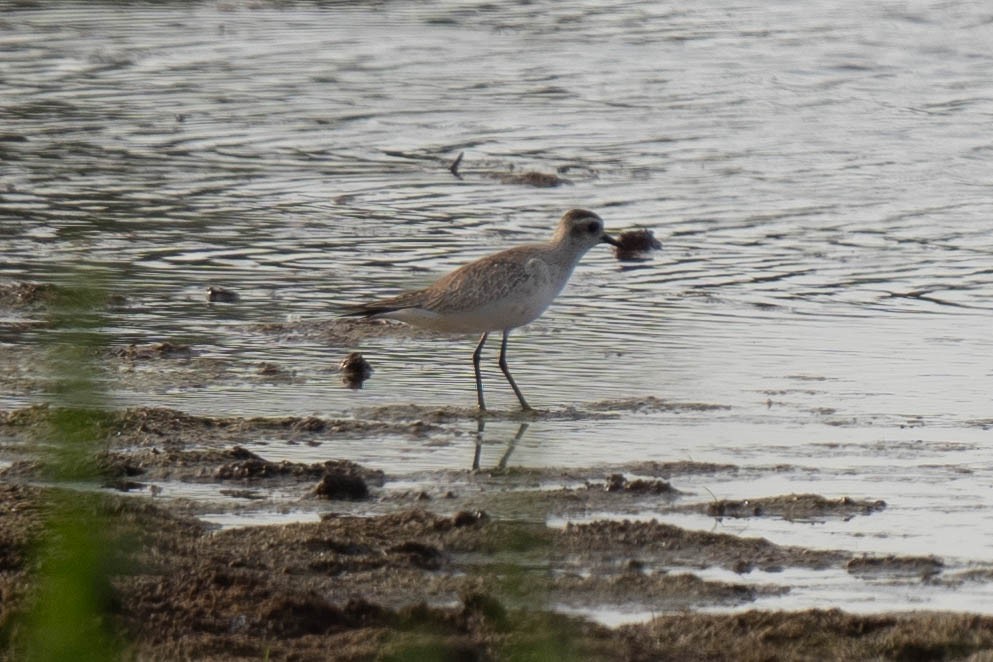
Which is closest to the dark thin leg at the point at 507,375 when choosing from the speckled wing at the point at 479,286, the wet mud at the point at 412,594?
the speckled wing at the point at 479,286

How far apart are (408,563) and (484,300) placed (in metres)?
3.06

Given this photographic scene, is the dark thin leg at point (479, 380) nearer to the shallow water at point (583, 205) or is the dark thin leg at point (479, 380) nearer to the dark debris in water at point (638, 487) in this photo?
the shallow water at point (583, 205)

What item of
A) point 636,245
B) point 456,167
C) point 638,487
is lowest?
point 456,167

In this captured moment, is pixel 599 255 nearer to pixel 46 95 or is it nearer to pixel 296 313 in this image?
pixel 296 313

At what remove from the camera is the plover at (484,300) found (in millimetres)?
9156

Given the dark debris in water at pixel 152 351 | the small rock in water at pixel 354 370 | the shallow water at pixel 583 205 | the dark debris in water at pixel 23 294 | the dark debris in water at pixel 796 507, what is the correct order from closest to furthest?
the dark debris in water at pixel 796 507 < the shallow water at pixel 583 205 < the small rock in water at pixel 354 370 < the dark debris in water at pixel 152 351 < the dark debris in water at pixel 23 294

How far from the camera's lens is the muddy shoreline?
530 cm

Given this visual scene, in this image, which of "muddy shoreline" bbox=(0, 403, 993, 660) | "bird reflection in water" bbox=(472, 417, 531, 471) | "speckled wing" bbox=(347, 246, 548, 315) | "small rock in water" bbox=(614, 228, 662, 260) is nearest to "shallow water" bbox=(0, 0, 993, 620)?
"bird reflection in water" bbox=(472, 417, 531, 471)

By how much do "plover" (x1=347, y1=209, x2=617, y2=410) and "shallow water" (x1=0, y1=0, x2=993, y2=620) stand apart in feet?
1.04

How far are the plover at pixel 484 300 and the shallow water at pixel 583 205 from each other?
0.32 m

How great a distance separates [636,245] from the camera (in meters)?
12.5

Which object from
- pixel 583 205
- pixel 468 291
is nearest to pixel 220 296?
pixel 468 291

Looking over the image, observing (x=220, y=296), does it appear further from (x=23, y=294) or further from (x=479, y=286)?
(x=479, y=286)

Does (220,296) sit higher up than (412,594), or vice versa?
(412,594)
